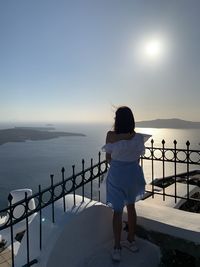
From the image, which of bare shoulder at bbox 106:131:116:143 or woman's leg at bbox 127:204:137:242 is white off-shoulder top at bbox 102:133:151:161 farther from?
woman's leg at bbox 127:204:137:242

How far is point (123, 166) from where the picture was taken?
3.73 meters

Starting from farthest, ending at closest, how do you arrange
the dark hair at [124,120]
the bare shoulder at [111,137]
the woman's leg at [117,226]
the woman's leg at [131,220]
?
1. the woman's leg at [131,220]
2. the woman's leg at [117,226]
3. the bare shoulder at [111,137]
4. the dark hair at [124,120]

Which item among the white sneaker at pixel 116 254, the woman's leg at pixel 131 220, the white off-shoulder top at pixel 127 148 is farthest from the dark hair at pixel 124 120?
the white sneaker at pixel 116 254

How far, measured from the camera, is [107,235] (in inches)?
168

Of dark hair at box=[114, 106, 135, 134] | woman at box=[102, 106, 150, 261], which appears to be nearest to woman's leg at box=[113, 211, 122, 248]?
woman at box=[102, 106, 150, 261]

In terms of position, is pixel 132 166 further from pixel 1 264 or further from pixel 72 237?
pixel 1 264

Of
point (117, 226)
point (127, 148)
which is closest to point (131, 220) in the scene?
point (117, 226)

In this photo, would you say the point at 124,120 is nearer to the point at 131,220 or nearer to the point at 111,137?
the point at 111,137

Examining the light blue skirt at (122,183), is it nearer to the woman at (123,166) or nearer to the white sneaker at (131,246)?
the woman at (123,166)

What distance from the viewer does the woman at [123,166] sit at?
3621mm

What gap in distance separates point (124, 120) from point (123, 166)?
623 mm

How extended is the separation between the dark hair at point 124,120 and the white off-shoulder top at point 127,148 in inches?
5.6

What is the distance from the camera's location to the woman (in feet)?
11.9

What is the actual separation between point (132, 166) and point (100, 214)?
95cm
